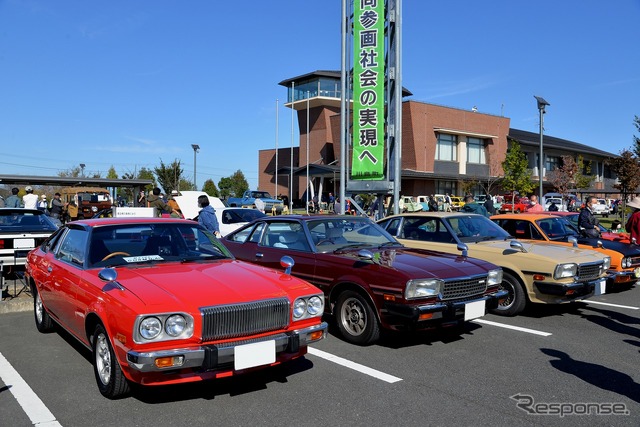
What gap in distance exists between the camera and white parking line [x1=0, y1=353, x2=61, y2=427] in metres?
3.76

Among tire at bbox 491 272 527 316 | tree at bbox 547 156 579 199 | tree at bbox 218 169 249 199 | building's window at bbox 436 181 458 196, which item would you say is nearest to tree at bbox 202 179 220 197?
tree at bbox 218 169 249 199

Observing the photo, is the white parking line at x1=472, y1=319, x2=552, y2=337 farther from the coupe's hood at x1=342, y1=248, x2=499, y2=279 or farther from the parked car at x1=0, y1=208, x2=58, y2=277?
the parked car at x1=0, y1=208, x2=58, y2=277

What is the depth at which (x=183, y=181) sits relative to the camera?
5419 centimetres

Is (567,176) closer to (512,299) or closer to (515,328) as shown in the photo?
(512,299)

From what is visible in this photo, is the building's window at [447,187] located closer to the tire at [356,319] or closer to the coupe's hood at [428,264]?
the coupe's hood at [428,264]

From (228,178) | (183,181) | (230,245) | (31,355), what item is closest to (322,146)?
(183,181)

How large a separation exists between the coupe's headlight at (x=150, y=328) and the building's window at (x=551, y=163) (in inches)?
2110

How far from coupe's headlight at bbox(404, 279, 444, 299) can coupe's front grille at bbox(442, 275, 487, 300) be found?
0.35 ft

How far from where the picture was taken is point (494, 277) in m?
6.19

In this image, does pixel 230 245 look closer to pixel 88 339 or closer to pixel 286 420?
pixel 88 339

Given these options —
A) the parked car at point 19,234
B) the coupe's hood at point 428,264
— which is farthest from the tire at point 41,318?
the coupe's hood at point 428,264

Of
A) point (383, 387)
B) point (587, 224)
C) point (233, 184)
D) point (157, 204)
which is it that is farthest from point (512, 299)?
point (233, 184)

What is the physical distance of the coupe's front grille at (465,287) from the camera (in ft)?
18.3

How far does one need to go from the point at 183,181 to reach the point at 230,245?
4827 cm
